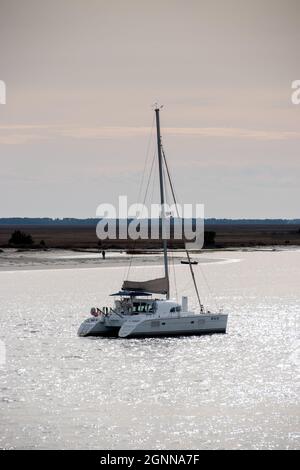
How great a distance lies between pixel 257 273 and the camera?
140125mm

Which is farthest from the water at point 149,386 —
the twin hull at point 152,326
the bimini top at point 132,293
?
the bimini top at point 132,293

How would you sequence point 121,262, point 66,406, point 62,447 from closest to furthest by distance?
point 62,447 < point 66,406 < point 121,262

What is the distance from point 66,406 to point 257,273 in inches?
3734

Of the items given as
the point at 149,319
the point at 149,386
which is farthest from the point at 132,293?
the point at 149,386

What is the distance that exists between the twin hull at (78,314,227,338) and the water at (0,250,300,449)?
55 cm

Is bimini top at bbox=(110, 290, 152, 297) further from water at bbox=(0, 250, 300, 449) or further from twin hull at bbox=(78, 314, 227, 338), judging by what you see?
water at bbox=(0, 250, 300, 449)

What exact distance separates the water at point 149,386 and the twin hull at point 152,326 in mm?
554

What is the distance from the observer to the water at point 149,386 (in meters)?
42.0

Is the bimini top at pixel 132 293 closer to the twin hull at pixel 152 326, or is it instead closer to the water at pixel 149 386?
the twin hull at pixel 152 326

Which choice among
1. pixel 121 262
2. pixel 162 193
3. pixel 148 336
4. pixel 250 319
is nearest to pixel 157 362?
pixel 148 336

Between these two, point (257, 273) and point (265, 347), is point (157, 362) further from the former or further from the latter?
point (257, 273)

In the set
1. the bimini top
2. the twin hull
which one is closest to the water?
the twin hull

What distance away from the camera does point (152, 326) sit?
220 ft

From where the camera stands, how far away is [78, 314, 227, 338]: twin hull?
66.9 meters
